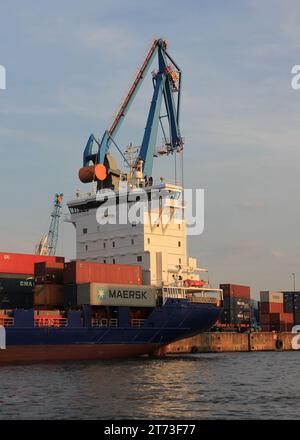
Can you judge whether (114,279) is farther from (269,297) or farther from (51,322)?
(269,297)

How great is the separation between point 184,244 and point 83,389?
89.7 ft

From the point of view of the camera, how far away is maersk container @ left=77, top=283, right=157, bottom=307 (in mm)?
43656

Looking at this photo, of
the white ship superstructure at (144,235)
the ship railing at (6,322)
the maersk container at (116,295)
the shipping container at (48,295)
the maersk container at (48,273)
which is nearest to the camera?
the ship railing at (6,322)

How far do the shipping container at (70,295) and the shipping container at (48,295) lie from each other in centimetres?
70

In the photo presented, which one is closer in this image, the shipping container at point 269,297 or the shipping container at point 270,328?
the shipping container at point 270,328

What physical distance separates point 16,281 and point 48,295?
12.2ft

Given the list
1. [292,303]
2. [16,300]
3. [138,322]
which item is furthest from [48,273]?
[292,303]

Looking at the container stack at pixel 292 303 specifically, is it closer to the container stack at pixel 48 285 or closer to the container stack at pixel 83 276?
the container stack at pixel 83 276

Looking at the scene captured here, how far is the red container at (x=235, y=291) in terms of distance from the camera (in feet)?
311

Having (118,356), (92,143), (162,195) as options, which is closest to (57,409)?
(118,356)

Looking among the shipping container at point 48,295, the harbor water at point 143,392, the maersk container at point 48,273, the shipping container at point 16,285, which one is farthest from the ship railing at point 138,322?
the shipping container at point 16,285

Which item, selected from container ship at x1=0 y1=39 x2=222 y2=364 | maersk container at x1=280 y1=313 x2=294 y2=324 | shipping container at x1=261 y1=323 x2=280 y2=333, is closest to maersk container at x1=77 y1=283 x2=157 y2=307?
container ship at x1=0 y1=39 x2=222 y2=364

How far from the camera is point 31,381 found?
3148cm
